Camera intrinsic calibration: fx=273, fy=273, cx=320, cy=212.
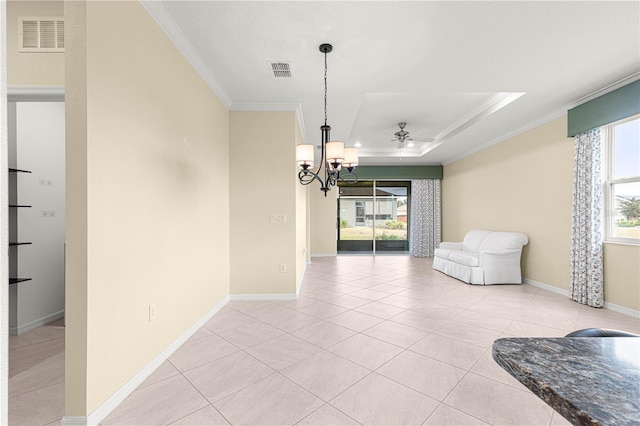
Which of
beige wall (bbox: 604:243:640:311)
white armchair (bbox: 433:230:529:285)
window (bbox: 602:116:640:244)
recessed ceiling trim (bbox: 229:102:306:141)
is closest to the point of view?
beige wall (bbox: 604:243:640:311)

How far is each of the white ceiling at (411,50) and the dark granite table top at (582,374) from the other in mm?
2356

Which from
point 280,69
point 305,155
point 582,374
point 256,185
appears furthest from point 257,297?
point 582,374

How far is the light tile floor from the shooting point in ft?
5.47

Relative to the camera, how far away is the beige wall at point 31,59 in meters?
2.17

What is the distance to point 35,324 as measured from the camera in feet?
9.41

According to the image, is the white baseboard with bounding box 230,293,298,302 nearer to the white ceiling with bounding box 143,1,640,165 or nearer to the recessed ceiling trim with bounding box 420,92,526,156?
the white ceiling with bounding box 143,1,640,165

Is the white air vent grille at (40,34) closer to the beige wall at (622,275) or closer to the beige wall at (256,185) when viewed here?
the beige wall at (256,185)

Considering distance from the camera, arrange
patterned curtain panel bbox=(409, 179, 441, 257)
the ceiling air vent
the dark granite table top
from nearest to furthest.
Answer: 1. the dark granite table top
2. the ceiling air vent
3. patterned curtain panel bbox=(409, 179, 441, 257)

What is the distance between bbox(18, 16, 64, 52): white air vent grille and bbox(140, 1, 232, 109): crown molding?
761mm

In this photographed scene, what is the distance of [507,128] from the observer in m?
4.91

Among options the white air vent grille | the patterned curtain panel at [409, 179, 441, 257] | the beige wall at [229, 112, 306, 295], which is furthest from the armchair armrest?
the white air vent grille

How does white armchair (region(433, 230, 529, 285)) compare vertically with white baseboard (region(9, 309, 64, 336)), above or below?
above

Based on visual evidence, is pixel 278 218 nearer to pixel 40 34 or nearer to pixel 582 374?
pixel 40 34

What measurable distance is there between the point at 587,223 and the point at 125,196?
5.24 metres
